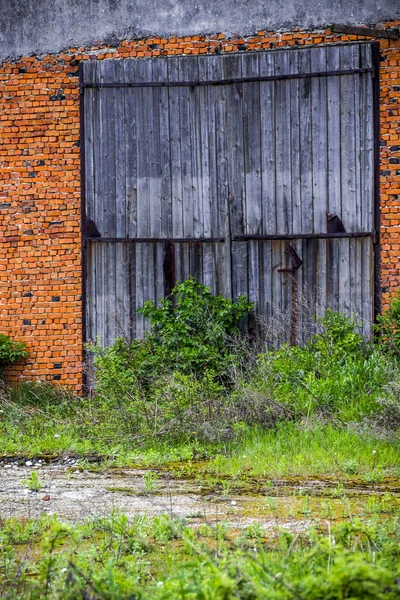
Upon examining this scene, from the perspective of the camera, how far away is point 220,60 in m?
10.5

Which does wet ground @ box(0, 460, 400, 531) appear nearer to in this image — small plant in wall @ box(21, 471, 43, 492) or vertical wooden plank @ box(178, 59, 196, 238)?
small plant in wall @ box(21, 471, 43, 492)

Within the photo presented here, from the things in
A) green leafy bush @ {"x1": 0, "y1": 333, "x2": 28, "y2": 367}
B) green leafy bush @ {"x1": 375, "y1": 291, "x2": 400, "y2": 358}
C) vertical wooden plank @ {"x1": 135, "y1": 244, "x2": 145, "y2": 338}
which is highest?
vertical wooden plank @ {"x1": 135, "y1": 244, "x2": 145, "y2": 338}

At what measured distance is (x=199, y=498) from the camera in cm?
587

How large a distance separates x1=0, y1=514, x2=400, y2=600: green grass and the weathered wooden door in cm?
562

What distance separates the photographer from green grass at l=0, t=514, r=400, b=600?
3104 mm

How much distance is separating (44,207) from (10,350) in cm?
197

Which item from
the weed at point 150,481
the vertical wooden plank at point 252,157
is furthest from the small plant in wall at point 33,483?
the vertical wooden plank at point 252,157

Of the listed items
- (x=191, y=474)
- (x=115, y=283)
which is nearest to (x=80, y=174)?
(x=115, y=283)

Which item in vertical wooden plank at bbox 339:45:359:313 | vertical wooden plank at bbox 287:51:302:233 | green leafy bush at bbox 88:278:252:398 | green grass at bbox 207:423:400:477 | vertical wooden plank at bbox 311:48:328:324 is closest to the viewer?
green grass at bbox 207:423:400:477

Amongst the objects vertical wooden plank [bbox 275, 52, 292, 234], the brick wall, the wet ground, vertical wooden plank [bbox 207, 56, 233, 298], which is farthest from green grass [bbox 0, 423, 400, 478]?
vertical wooden plank [bbox 275, 52, 292, 234]

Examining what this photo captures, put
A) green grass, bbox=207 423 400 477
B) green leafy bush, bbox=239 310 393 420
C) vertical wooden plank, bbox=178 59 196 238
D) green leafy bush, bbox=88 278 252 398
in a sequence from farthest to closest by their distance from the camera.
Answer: vertical wooden plank, bbox=178 59 196 238 < green leafy bush, bbox=88 278 252 398 < green leafy bush, bbox=239 310 393 420 < green grass, bbox=207 423 400 477

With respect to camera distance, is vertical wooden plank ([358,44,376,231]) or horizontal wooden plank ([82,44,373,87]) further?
horizontal wooden plank ([82,44,373,87])

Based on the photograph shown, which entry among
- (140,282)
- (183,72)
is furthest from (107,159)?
(140,282)

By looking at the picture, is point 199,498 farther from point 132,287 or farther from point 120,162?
point 120,162
